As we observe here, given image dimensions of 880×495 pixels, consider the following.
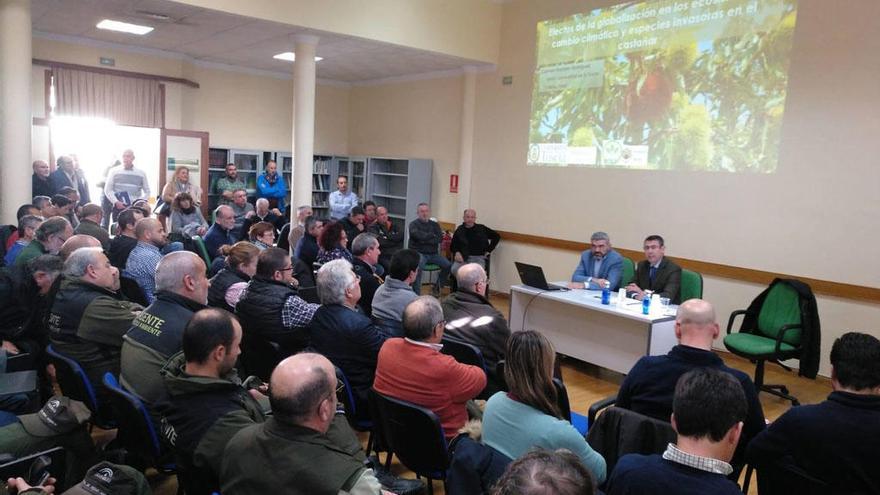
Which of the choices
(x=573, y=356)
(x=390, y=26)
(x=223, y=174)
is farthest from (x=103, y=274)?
(x=223, y=174)

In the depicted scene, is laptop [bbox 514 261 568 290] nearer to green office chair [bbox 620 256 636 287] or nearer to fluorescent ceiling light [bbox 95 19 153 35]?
green office chair [bbox 620 256 636 287]

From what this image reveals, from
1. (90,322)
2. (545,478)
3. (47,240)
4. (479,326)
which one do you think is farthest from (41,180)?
(545,478)

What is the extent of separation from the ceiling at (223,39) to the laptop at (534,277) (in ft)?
12.7

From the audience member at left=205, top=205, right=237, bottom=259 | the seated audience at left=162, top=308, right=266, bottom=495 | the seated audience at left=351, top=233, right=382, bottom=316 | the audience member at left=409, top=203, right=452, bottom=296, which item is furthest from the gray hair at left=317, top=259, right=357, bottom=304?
the audience member at left=409, top=203, right=452, bottom=296

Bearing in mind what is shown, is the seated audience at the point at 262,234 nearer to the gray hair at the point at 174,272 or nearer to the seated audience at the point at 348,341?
the seated audience at the point at 348,341

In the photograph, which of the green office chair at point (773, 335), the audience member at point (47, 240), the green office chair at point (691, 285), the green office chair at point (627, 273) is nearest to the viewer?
the audience member at point (47, 240)

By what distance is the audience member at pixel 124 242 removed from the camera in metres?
4.96

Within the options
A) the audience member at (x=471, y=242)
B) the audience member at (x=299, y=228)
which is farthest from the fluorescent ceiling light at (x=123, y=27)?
the audience member at (x=471, y=242)

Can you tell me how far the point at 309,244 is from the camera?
6.08 meters

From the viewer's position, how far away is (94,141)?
9773 millimetres

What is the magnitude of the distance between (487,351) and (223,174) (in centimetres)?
817

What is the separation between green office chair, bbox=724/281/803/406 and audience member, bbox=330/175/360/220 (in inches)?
244

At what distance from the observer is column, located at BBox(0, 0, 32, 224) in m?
5.92

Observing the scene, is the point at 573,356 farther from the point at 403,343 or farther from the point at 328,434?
the point at 328,434
